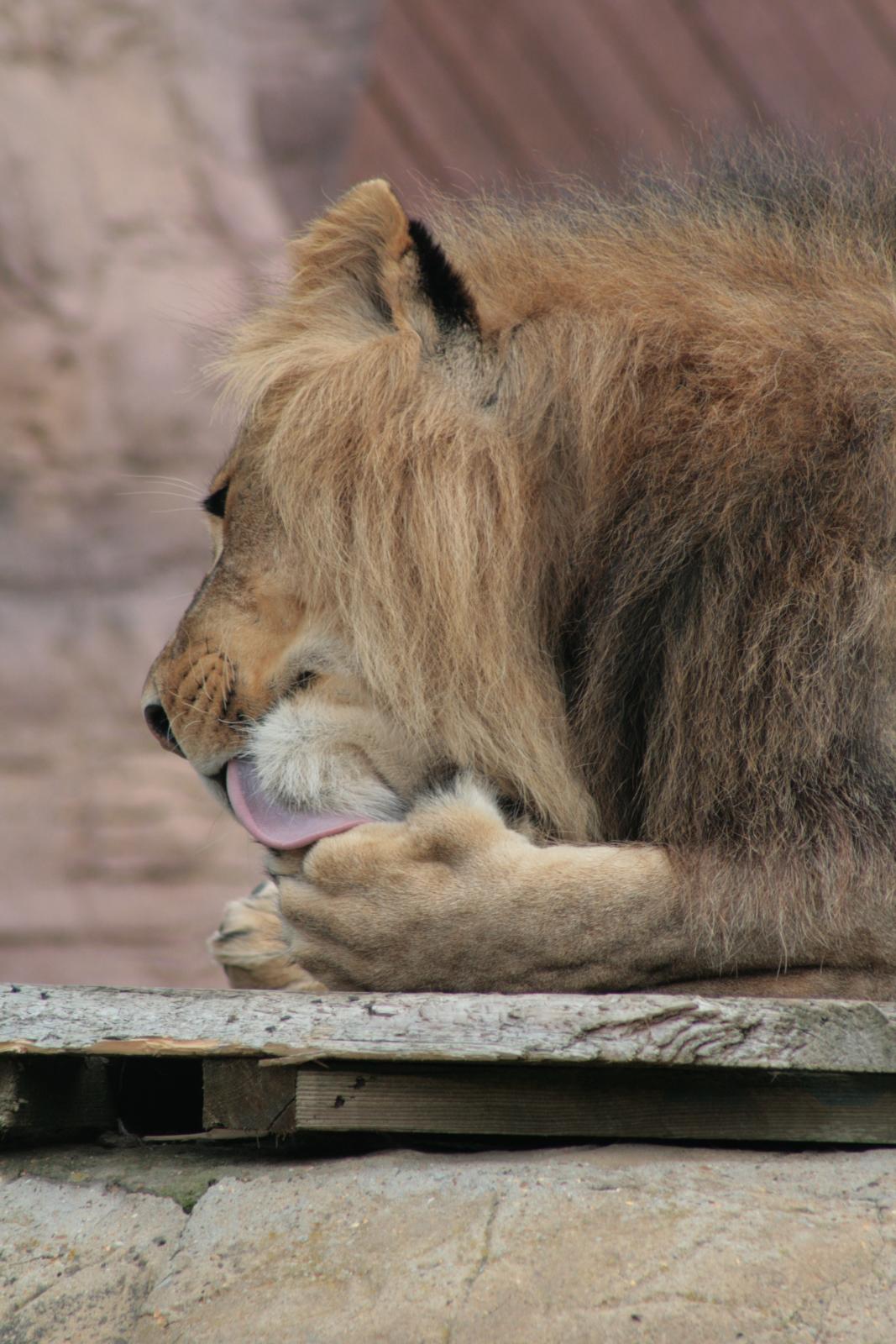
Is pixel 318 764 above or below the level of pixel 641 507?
below

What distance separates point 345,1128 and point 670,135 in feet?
12.9

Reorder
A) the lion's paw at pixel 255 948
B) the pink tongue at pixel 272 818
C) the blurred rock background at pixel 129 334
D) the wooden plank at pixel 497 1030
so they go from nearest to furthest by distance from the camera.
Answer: the wooden plank at pixel 497 1030 < the pink tongue at pixel 272 818 < the lion's paw at pixel 255 948 < the blurred rock background at pixel 129 334

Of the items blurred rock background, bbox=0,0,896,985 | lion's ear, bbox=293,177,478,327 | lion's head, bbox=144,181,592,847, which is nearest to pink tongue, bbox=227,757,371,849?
lion's head, bbox=144,181,592,847

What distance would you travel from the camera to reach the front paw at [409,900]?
6.07 feet

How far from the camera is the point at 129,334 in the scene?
527 cm

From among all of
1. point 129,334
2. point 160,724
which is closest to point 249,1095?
point 160,724

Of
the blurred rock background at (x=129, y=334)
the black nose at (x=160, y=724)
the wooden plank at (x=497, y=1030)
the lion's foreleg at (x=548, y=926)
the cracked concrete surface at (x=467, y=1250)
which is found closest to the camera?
the cracked concrete surface at (x=467, y=1250)

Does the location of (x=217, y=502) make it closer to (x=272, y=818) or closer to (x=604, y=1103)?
(x=272, y=818)

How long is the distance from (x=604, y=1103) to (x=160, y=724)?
1103 millimetres

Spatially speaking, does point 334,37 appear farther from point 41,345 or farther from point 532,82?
point 41,345

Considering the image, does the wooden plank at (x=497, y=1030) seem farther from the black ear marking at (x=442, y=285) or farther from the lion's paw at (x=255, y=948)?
the lion's paw at (x=255, y=948)

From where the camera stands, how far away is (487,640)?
214 centimetres

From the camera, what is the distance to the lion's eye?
242 centimetres

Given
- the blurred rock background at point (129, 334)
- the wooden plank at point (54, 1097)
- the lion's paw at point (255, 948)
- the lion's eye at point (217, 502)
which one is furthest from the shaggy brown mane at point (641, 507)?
the blurred rock background at point (129, 334)
